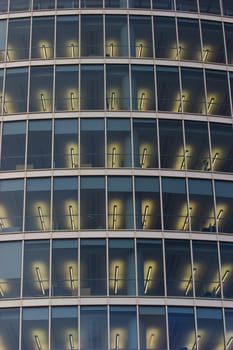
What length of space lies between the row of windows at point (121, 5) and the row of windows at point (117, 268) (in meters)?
13.9

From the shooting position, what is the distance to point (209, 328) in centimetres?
3350

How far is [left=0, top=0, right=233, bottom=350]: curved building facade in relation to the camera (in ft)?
110

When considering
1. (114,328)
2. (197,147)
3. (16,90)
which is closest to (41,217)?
(114,328)

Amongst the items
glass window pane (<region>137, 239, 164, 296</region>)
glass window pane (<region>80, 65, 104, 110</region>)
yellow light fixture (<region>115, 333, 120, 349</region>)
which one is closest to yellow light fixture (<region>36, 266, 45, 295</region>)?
yellow light fixture (<region>115, 333, 120, 349</region>)

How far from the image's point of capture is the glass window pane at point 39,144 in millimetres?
37125

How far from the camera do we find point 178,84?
39562mm

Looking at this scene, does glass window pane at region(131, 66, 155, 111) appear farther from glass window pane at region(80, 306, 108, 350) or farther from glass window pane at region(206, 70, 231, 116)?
glass window pane at region(80, 306, 108, 350)

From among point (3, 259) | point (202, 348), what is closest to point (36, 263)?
point (3, 259)

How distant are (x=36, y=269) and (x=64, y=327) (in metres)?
2.98

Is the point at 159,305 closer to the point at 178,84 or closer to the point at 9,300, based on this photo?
the point at 9,300

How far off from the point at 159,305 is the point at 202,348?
8.60ft

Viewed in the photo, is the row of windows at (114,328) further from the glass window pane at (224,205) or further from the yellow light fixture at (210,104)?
the yellow light fixture at (210,104)

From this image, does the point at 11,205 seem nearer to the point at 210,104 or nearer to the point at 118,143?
the point at 118,143

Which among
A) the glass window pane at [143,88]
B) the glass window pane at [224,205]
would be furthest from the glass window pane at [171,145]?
the glass window pane at [224,205]
